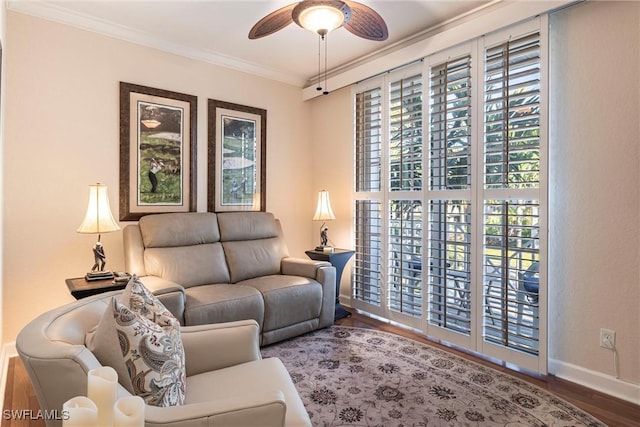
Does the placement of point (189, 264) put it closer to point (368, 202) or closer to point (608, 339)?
point (368, 202)

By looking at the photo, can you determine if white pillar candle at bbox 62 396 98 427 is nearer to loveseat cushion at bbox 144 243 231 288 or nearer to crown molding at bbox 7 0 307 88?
loveseat cushion at bbox 144 243 231 288

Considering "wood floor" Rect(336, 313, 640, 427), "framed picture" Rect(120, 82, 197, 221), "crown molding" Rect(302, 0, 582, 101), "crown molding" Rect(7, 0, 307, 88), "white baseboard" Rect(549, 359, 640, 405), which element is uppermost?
"crown molding" Rect(7, 0, 307, 88)

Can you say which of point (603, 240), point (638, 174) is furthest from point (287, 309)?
point (638, 174)

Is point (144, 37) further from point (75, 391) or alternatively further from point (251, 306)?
point (75, 391)

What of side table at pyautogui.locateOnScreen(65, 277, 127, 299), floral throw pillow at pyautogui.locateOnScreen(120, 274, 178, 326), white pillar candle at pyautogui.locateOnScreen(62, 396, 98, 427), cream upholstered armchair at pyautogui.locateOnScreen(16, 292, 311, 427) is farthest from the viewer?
side table at pyautogui.locateOnScreen(65, 277, 127, 299)

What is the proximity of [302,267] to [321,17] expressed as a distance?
2.14 m

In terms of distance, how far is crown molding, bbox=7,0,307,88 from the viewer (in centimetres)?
277

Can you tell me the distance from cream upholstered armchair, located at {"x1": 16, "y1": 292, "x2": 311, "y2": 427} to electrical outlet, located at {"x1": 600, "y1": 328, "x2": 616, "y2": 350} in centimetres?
205

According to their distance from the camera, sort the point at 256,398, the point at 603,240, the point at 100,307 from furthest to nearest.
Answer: the point at 603,240 < the point at 100,307 < the point at 256,398

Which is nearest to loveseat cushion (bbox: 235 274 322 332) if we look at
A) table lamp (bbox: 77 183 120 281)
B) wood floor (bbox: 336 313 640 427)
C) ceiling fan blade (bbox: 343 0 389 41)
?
table lamp (bbox: 77 183 120 281)

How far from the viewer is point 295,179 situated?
4.45 meters

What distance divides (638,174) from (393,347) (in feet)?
6.61

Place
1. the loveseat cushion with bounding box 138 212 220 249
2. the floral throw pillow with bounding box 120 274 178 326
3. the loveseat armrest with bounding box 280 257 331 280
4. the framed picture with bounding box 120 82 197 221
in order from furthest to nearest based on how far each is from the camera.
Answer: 1. the loveseat armrest with bounding box 280 257 331 280
2. the framed picture with bounding box 120 82 197 221
3. the loveseat cushion with bounding box 138 212 220 249
4. the floral throw pillow with bounding box 120 274 178 326

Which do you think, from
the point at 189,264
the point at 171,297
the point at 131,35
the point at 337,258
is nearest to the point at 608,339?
the point at 337,258
